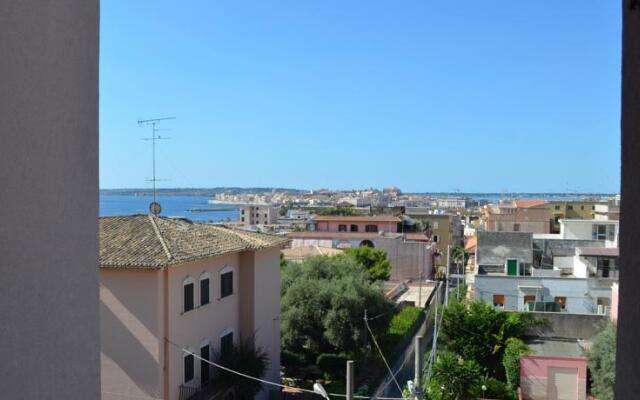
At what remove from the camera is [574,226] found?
2988 cm

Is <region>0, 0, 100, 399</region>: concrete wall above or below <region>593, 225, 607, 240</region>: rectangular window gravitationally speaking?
above

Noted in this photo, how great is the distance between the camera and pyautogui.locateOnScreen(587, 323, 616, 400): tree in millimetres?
10945

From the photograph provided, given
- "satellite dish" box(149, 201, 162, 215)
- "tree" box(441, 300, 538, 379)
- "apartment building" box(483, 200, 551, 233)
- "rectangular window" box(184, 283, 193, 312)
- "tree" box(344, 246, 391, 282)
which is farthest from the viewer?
"apartment building" box(483, 200, 551, 233)

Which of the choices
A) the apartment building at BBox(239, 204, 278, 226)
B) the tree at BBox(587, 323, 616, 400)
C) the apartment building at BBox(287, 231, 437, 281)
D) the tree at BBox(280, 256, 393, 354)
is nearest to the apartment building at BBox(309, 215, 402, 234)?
the apartment building at BBox(287, 231, 437, 281)

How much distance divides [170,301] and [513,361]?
7.92m

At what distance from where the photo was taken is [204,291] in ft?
39.9

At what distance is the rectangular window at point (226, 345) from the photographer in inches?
506

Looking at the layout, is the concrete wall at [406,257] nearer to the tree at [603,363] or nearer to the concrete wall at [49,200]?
the tree at [603,363]

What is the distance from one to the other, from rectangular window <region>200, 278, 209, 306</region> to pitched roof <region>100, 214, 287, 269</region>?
2.09ft

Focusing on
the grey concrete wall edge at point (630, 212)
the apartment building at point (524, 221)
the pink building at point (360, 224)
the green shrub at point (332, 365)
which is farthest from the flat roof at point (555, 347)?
the pink building at point (360, 224)

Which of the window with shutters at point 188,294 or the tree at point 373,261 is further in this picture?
the tree at point 373,261

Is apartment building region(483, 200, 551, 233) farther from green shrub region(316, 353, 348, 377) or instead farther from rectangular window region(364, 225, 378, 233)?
green shrub region(316, 353, 348, 377)

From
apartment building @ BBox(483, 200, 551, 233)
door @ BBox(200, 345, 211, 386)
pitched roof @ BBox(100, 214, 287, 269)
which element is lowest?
door @ BBox(200, 345, 211, 386)

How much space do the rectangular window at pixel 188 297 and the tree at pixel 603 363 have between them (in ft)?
25.8
